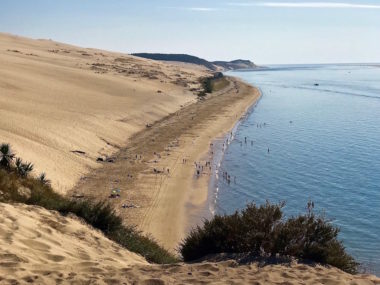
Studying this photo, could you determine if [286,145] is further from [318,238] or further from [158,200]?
[318,238]

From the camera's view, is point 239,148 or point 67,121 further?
point 239,148

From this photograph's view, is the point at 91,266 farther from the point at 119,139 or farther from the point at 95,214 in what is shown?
the point at 119,139

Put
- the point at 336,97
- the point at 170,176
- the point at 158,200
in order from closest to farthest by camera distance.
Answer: the point at 158,200 → the point at 170,176 → the point at 336,97

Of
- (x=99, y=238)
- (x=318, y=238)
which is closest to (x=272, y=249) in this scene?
(x=318, y=238)

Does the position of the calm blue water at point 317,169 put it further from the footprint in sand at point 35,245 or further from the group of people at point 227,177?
the footprint in sand at point 35,245

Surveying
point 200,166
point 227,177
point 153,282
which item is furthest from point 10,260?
point 200,166

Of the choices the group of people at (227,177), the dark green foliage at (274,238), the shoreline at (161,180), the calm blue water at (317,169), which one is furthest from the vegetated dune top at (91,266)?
the group of people at (227,177)

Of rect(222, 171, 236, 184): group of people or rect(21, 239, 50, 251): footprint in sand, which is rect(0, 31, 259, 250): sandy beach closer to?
rect(222, 171, 236, 184): group of people
